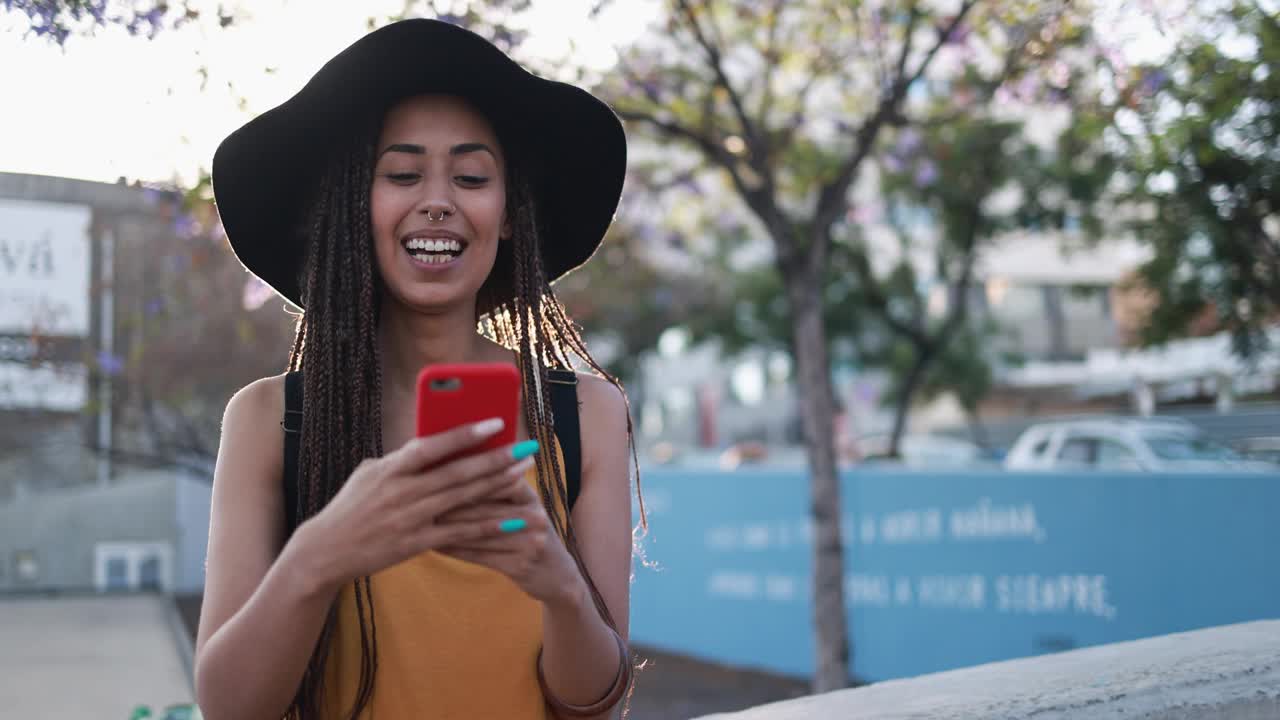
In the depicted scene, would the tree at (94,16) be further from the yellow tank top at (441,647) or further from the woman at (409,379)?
the yellow tank top at (441,647)

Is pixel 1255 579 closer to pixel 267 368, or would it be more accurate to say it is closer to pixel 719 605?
pixel 719 605

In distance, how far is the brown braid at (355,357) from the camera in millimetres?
1576

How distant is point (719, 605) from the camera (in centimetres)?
1061

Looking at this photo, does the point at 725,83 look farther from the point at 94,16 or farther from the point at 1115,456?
the point at 1115,456

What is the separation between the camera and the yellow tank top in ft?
5.20

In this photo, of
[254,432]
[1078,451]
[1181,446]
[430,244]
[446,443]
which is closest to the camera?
[446,443]

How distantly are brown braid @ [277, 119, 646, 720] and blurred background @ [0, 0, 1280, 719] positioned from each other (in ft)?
1.26

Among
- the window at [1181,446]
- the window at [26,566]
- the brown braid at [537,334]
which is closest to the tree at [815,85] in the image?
the brown braid at [537,334]

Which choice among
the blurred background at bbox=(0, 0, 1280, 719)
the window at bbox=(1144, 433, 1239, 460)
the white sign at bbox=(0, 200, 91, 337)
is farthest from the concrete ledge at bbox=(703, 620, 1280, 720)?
the window at bbox=(1144, 433, 1239, 460)

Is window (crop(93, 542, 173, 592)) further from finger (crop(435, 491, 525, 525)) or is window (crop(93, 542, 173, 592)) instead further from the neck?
finger (crop(435, 491, 525, 525))

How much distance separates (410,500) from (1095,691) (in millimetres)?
1423

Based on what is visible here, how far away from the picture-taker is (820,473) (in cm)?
687

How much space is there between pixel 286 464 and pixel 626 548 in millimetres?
459

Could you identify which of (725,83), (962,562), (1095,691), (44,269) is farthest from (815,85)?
(1095,691)
